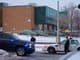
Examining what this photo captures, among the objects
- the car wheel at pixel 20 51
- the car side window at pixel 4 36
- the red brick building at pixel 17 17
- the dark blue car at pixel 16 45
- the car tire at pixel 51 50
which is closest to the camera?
the car wheel at pixel 20 51

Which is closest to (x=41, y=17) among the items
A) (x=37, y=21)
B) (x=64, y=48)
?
(x=37, y=21)

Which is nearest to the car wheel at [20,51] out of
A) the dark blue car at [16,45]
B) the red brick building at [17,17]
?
the dark blue car at [16,45]

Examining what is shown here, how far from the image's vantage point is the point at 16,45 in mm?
22141

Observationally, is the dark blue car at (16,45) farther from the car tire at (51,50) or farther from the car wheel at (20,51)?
the car tire at (51,50)

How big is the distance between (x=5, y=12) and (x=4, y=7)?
146cm

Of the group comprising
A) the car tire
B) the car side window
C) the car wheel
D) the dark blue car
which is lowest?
the car tire

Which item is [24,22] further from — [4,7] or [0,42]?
[0,42]

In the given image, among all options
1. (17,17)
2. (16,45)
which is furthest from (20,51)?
(17,17)

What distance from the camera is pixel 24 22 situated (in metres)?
88.3

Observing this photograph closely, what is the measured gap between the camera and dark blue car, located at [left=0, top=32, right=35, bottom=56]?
22.0 meters

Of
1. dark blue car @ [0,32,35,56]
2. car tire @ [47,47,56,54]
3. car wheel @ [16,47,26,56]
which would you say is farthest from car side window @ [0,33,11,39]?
car tire @ [47,47,56,54]

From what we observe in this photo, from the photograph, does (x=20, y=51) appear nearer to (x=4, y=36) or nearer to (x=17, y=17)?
(x=4, y=36)

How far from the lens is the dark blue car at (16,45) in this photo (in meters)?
22.0

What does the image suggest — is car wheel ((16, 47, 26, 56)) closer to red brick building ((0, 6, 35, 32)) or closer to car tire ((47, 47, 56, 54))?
car tire ((47, 47, 56, 54))
